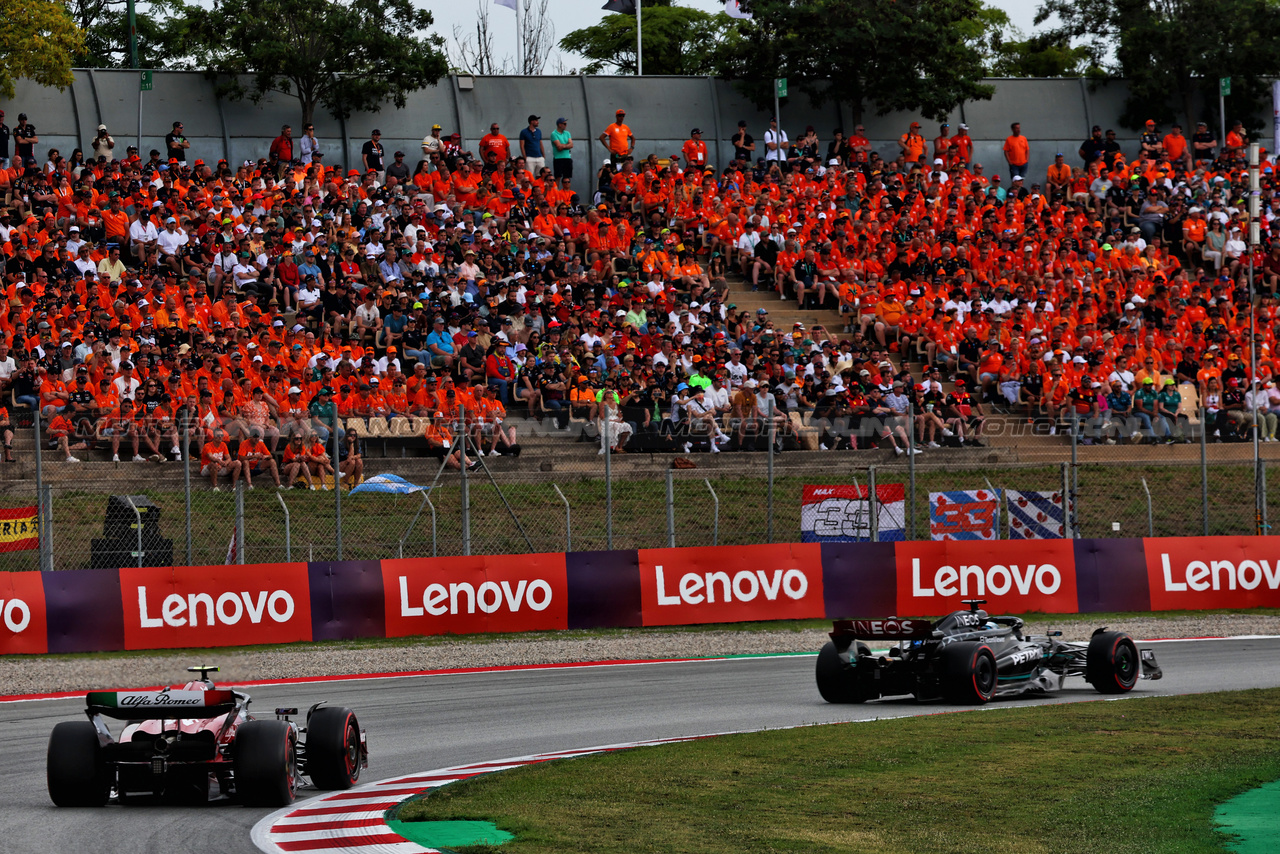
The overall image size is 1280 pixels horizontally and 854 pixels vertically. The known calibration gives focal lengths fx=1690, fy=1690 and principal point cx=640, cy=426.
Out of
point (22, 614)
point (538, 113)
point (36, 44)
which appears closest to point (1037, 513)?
point (22, 614)

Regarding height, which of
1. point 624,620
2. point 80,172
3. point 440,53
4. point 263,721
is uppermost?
point 440,53

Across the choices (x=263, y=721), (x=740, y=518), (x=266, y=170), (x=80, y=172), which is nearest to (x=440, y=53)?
(x=266, y=170)

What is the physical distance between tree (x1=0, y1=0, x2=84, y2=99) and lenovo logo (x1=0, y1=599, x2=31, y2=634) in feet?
54.7

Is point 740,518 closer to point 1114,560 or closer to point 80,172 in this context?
point 1114,560

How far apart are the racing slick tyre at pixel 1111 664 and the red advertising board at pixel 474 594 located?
670 cm

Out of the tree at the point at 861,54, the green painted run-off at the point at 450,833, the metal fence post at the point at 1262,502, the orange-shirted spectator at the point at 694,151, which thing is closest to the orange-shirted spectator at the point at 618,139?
the orange-shirted spectator at the point at 694,151

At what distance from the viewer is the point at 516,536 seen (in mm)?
20891

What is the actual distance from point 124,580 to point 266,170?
12474 mm

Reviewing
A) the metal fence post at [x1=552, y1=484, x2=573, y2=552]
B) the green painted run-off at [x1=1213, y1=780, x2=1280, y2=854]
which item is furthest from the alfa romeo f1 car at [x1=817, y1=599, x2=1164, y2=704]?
the metal fence post at [x1=552, y1=484, x2=573, y2=552]

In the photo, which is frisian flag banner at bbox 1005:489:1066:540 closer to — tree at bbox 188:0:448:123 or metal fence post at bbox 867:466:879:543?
metal fence post at bbox 867:466:879:543

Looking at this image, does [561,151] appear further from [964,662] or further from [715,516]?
[964,662]

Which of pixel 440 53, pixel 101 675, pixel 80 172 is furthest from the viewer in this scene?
pixel 440 53

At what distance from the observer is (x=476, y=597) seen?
65.4ft

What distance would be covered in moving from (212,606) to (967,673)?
847cm
